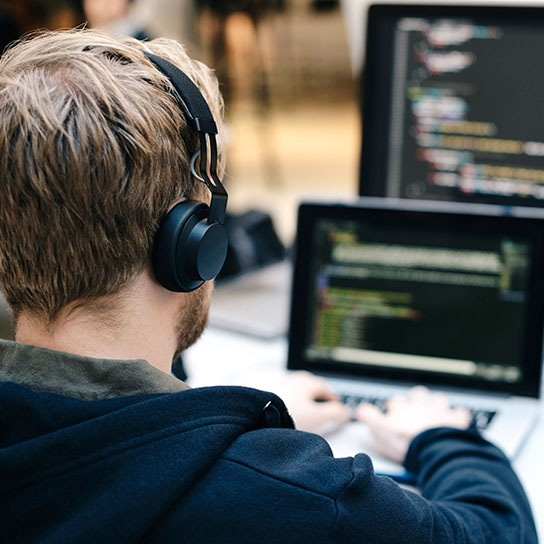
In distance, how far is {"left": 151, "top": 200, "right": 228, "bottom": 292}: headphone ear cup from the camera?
637mm

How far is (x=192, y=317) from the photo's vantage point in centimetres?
72

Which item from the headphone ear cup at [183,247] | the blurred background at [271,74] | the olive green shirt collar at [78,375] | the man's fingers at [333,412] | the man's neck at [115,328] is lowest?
the man's fingers at [333,412]

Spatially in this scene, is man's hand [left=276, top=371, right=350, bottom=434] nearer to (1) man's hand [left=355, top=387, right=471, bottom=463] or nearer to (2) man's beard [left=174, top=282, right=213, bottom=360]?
(1) man's hand [left=355, top=387, right=471, bottom=463]

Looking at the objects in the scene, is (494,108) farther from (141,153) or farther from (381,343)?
(141,153)

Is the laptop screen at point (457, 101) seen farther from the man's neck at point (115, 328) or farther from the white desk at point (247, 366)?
the man's neck at point (115, 328)

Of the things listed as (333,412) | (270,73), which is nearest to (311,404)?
(333,412)

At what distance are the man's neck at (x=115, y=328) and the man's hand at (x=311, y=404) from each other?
433mm

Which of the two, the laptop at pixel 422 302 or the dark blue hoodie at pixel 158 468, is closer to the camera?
the dark blue hoodie at pixel 158 468

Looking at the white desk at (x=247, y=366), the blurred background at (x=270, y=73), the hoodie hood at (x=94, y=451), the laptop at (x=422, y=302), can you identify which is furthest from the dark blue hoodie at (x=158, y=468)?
the blurred background at (x=270, y=73)

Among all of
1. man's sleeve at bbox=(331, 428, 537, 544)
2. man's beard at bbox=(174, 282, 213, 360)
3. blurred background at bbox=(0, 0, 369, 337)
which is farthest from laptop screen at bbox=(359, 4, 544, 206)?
blurred background at bbox=(0, 0, 369, 337)

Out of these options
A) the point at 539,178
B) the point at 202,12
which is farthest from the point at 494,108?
the point at 202,12

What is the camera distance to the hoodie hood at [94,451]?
1.87ft

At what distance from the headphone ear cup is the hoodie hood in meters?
0.09

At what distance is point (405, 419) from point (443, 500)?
0.68ft
